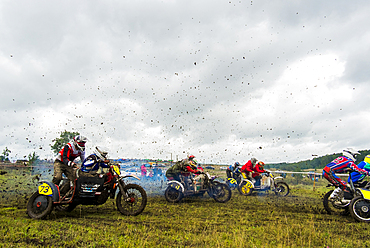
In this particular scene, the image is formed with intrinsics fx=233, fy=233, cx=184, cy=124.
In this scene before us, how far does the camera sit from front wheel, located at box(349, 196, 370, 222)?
7526mm

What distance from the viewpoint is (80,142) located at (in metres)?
7.94

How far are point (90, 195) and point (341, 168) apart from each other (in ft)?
29.3

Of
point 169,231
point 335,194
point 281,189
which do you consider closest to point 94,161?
point 169,231

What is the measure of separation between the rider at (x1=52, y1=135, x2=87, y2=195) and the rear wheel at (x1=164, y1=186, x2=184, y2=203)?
4.68m

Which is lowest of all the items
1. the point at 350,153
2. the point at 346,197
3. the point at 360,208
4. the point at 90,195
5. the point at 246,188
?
the point at 246,188

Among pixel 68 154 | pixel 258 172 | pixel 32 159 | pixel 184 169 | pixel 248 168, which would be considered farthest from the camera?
pixel 32 159

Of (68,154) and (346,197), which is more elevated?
(68,154)

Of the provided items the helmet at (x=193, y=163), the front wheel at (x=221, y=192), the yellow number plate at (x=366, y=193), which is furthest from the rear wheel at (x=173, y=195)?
the yellow number plate at (x=366, y=193)

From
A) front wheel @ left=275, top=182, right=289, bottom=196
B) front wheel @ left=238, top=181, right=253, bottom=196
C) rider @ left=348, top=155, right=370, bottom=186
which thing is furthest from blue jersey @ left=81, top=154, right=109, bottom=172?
front wheel @ left=275, top=182, right=289, bottom=196

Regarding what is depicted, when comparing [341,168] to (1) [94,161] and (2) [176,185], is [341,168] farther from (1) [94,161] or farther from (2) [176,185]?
(1) [94,161]

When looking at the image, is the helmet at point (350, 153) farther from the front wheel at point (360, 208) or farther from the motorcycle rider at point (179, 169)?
the motorcycle rider at point (179, 169)

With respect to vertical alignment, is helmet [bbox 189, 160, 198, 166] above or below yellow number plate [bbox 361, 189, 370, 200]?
above

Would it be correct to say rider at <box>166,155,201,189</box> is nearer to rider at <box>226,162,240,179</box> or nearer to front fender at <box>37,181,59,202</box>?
rider at <box>226,162,240,179</box>

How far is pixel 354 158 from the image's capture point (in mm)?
8758
